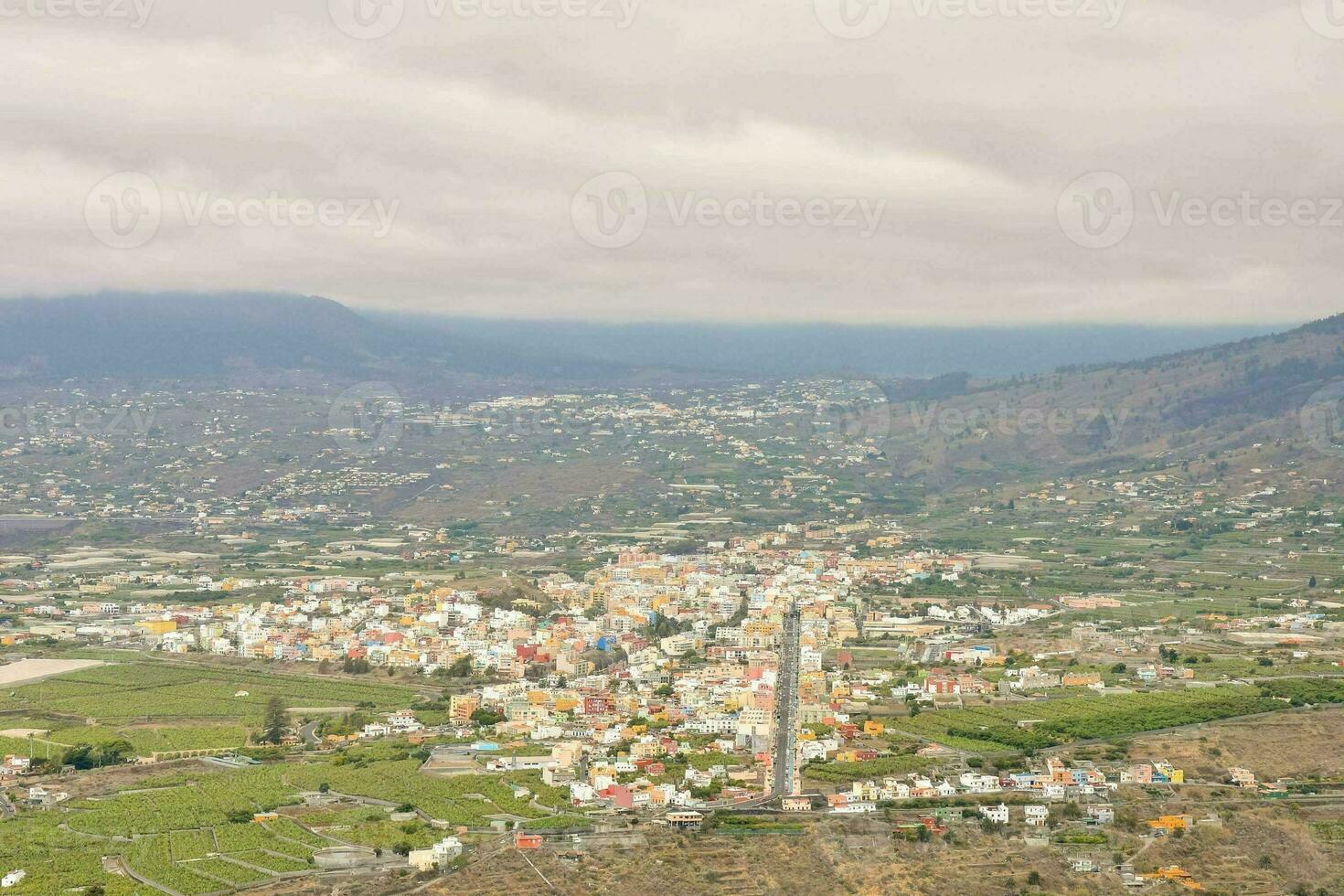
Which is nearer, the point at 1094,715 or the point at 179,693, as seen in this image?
the point at 1094,715

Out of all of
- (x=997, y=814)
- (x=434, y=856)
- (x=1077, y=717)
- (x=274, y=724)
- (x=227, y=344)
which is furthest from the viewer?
(x=227, y=344)

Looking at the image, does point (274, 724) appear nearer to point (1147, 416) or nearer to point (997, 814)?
point (997, 814)

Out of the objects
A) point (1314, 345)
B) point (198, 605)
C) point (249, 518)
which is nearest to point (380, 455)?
Answer: point (249, 518)

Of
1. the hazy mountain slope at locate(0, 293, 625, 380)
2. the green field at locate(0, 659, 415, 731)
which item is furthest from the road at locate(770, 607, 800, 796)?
the hazy mountain slope at locate(0, 293, 625, 380)

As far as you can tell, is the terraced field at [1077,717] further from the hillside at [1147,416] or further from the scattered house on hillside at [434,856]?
the hillside at [1147,416]

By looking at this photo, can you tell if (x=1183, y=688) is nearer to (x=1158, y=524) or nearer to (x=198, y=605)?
(x=198, y=605)

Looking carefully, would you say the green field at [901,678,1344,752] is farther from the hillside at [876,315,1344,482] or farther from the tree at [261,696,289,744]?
the hillside at [876,315,1344,482]

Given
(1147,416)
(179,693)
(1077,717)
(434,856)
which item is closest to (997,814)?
(1077,717)
